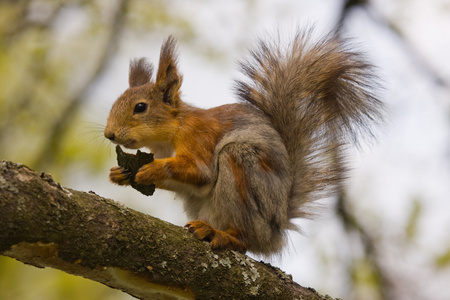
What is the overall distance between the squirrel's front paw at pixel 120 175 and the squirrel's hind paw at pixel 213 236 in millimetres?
475

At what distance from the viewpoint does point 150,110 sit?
3.40 m

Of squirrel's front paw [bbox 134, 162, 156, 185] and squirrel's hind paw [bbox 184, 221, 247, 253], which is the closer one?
squirrel's hind paw [bbox 184, 221, 247, 253]

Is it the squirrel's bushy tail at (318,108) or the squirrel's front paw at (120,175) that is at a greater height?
the squirrel's bushy tail at (318,108)

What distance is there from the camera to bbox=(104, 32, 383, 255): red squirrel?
3.04m

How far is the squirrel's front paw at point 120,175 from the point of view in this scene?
9.63 ft

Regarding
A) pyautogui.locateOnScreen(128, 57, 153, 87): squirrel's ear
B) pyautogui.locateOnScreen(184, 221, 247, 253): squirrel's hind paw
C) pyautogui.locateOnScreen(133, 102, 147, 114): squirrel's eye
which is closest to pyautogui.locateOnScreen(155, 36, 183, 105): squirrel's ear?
pyautogui.locateOnScreen(133, 102, 147, 114): squirrel's eye

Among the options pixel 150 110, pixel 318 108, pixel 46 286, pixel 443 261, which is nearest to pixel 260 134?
pixel 318 108

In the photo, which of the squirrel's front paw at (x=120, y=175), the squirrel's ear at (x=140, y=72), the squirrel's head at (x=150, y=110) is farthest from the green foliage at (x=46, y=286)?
the squirrel's front paw at (x=120, y=175)

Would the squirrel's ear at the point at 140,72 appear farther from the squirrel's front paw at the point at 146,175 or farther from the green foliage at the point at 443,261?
the green foliage at the point at 443,261

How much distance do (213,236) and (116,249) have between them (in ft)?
2.38

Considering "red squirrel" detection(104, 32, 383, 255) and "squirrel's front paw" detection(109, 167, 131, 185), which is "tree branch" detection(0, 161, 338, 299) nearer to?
"red squirrel" detection(104, 32, 383, 255)

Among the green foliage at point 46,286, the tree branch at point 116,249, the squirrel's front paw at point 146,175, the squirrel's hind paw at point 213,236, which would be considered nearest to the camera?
the tree branch at point 116,249

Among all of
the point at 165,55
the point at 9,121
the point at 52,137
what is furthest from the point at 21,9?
the point at 165,55

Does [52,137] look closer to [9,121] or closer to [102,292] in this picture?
[9,121]
